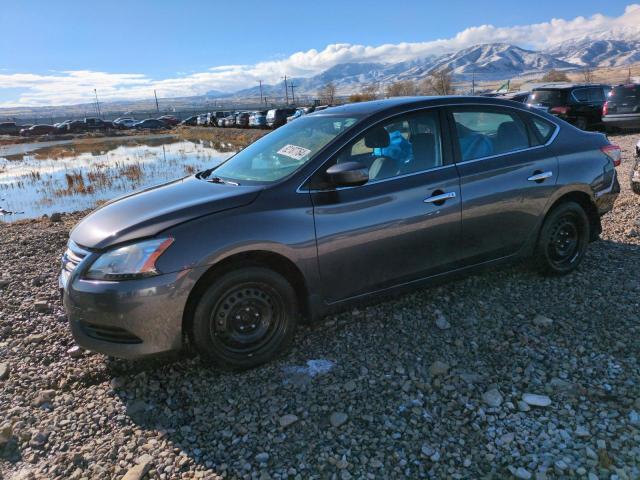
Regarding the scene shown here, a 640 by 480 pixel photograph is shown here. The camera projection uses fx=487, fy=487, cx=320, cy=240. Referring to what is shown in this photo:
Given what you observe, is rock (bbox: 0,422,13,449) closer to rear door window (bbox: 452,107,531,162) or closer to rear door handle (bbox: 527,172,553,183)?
rear door window (bbox: 452,107,531,162)

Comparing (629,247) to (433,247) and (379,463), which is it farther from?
(379,463)

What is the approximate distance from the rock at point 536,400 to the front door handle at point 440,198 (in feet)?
4.90

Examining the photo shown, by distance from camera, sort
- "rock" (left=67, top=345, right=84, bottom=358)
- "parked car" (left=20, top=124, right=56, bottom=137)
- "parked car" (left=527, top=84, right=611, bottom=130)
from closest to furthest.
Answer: "rock" (left=67, top=345, right=84, bottom=358) < "parked car" (left=527, top=84, right=611, bottom=130) < "parked car" (left=20, top=124, right=56, bottom=137)

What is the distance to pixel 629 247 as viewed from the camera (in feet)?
17.4

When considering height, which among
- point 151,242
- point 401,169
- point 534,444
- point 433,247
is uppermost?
point 401,169

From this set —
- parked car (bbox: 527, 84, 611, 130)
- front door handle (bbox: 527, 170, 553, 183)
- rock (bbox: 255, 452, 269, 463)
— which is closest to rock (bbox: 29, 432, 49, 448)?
rock (bbox: 255, 452, 269, 463)

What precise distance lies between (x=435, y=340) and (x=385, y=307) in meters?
0.64

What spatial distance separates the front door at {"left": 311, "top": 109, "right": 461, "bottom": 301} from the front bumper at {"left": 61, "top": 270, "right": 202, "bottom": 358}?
1002mm

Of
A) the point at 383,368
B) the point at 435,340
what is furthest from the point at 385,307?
the point at 383,368

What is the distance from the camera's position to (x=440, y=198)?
3734 mm

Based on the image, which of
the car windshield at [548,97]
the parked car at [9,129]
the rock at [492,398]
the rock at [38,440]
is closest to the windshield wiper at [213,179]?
the rock at [38,440]

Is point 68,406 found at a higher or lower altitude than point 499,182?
lower

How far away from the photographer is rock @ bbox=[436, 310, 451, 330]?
3799mm

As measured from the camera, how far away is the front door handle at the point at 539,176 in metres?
4.19
